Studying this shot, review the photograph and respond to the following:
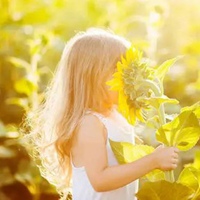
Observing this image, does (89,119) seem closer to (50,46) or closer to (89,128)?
(89,128)

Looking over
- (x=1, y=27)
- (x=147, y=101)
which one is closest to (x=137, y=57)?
(x=147, y=101)

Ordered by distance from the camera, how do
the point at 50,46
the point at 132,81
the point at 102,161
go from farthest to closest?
the point at 50,46
the point at 102,161
the point at 132,81

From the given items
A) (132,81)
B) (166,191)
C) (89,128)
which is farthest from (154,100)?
(89,128)

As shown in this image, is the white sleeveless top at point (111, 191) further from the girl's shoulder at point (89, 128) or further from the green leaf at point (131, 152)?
the green leaf at point (131, 152)

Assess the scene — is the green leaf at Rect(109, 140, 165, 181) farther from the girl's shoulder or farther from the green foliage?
the girl's shoulder

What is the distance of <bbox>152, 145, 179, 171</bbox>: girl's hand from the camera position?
1.44 metres

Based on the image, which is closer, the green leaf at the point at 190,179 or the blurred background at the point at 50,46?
the green leaf at the point at 190,179

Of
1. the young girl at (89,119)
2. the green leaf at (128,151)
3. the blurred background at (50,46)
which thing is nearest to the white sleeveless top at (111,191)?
the young girl at (89,119)

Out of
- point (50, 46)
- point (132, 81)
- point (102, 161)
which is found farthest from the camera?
point (50, 46)

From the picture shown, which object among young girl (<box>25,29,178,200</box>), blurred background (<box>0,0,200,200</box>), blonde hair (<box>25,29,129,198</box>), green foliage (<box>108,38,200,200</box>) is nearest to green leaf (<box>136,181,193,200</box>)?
green foliage (<box>108,38,200,200</box>)

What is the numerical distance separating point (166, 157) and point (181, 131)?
0.06 meters

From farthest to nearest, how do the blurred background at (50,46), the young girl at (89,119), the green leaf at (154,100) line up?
the blurred background at (50,46), the young girl at (89,119), the green leaf at (154,100)

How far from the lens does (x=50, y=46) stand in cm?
300

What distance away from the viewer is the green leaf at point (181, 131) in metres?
1.40
